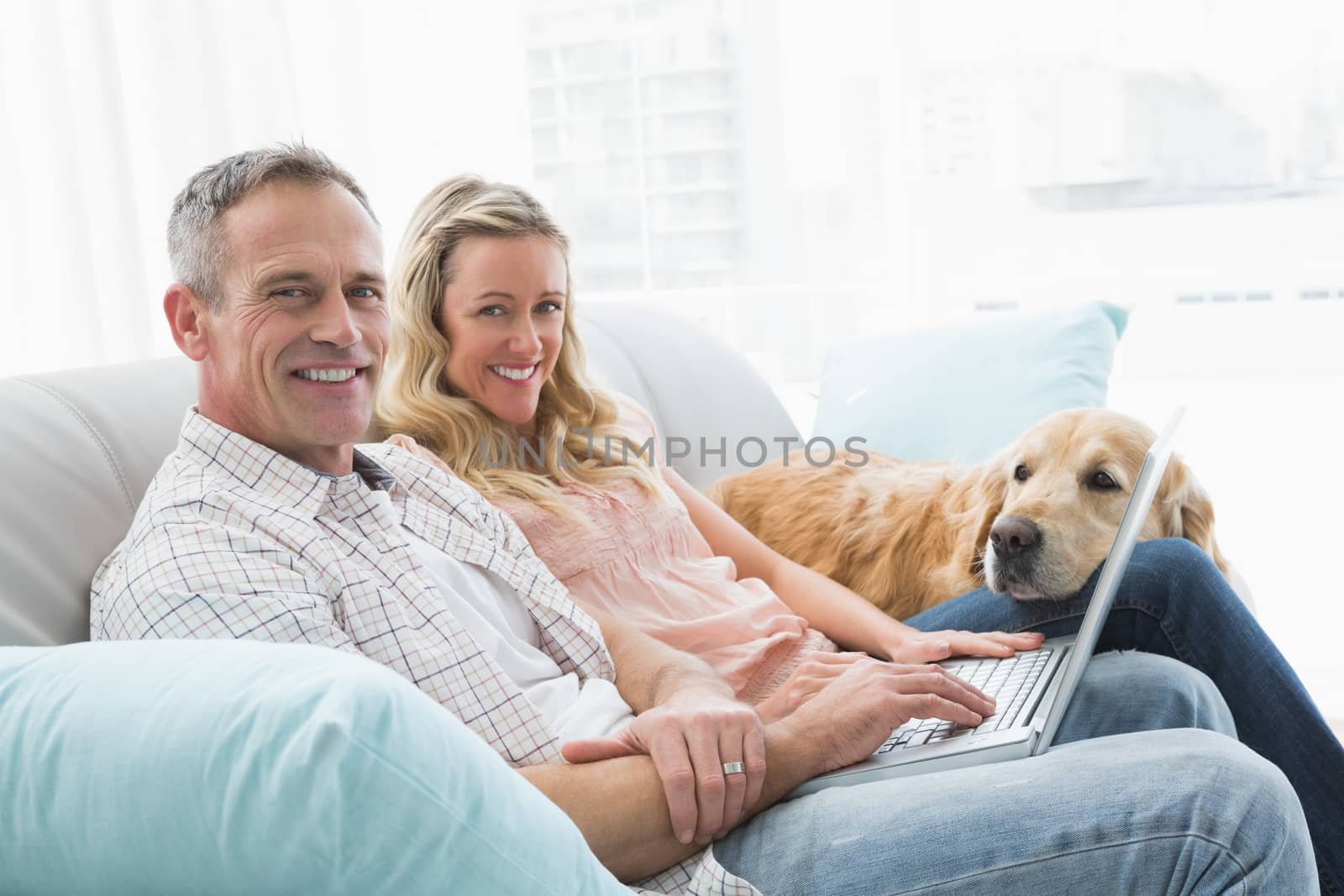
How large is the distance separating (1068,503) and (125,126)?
171 cm

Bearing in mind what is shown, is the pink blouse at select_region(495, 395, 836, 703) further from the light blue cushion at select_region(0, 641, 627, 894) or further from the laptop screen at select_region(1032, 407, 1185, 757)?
the light blue cushion at select_region(0, 641, 627, 894)

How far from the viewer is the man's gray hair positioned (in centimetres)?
108

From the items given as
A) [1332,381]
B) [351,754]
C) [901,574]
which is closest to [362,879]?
[351,754]

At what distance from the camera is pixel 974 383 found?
1805mm

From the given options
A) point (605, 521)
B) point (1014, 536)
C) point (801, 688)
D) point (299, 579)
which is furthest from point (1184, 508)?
point (299, 579)

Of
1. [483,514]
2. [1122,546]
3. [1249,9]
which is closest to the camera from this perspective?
[1122,546]

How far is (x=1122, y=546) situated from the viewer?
121 centimetres

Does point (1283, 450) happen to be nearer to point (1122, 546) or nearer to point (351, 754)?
point (1122, 546)

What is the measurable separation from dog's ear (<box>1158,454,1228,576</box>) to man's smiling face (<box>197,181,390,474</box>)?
1062 mm

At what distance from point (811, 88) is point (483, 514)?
8.99ft

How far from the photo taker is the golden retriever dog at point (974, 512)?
4.62 feet

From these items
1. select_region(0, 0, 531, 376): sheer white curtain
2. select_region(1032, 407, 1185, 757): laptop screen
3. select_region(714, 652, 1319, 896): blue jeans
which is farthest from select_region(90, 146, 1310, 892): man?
select_region(0, 0, 531, 376): sheer white curtain

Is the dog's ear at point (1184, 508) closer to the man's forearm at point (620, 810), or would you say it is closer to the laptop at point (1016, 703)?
the laptop at point (1016, 703)

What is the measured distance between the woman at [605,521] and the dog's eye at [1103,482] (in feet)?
0.28
